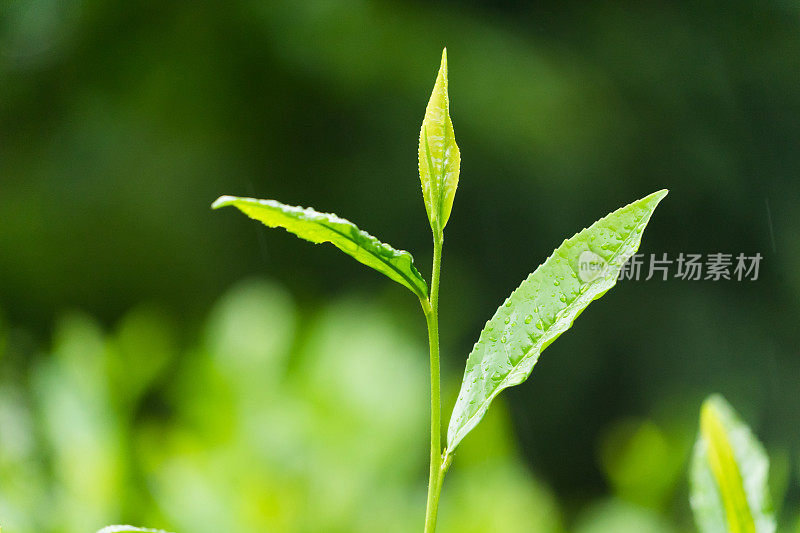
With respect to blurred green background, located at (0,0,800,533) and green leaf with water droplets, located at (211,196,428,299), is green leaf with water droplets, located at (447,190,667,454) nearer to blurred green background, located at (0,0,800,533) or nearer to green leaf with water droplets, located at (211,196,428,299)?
green leaf with water droplets, located at (211,196,428,299)

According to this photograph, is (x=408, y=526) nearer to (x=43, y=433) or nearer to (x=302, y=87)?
(x=43, y=433)

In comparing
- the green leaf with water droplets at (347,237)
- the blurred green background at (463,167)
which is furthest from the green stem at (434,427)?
the blurred green background at (463,167)

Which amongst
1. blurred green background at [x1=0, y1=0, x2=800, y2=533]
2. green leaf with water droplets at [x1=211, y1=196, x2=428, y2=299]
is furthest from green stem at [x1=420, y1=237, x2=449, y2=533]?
blurred green background at [x1=0, y1=0, x2=800, y2=533]

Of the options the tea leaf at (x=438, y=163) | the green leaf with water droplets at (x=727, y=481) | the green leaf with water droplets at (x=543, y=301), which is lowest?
the green leaf with water droplets at (x=727, y=481)

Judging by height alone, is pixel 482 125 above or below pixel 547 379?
above

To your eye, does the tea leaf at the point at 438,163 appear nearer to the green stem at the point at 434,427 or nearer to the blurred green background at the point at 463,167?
the green stem at the point at 434,427

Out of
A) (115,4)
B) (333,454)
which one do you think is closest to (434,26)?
(115,4)

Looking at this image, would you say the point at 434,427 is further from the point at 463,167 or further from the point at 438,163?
the point at 463,167

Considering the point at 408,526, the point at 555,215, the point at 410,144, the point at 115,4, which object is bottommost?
the point at 408,526
